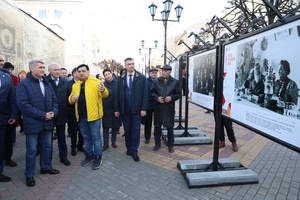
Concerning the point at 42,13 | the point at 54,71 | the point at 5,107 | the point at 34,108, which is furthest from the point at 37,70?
the point at 42,13

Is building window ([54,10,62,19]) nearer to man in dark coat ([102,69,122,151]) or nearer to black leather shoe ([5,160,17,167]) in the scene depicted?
man in dark coat ([102,69,122,151])

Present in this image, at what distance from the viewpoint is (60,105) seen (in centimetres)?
432

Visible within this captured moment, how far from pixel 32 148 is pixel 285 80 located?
3.64 m

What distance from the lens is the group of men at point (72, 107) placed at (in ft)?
11.2

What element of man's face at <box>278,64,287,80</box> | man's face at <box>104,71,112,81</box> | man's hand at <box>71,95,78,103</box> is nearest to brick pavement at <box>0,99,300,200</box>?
man's hand at <box>71,95,78,103</box>

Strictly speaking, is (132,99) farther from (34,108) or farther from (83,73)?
(34,108)

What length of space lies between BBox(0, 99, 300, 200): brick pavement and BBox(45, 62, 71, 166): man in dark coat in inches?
11.3

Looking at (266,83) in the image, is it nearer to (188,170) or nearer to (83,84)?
(188,170)

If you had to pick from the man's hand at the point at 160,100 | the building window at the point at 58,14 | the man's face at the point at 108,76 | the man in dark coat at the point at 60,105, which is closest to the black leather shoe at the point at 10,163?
the man in dark coat at the point at 60,105

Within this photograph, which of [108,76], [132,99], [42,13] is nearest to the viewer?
[132,99]

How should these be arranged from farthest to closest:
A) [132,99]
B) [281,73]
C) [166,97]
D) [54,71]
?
1. [166,97]
2. [132,99]
3. [54,71]
4. [281,73]

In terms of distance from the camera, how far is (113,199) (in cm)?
301

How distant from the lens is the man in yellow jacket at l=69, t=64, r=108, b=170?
395 cm

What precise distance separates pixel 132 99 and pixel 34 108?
181cm
